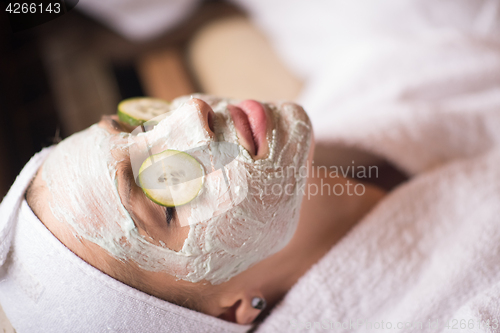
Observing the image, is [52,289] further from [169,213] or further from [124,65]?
[124,65]

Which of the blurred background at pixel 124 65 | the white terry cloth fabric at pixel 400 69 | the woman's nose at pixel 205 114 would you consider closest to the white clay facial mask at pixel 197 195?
the woman's nose at pixel 205 114

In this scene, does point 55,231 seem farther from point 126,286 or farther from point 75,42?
point 75,42

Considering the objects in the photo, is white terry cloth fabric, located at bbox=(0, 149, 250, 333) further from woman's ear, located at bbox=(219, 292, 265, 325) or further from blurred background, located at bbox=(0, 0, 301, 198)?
blurred background, located at bbox=(0, 0, 301, 198)

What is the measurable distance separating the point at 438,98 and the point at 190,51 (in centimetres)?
93

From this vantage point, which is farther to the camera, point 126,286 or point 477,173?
point 477,173

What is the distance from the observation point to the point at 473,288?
25.2 inches

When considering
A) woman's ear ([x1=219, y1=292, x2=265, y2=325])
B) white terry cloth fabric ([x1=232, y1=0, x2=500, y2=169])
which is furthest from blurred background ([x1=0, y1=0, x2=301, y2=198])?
woman's ear ([x1=219, y1=292, x2=265, y2=325])

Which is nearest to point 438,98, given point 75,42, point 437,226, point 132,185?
point 437,226

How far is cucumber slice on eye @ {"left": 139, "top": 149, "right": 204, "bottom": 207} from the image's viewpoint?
1.65 ft

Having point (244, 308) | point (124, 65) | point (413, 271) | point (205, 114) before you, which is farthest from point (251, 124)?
point (124, 65)

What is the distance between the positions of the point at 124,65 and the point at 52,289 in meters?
1.06

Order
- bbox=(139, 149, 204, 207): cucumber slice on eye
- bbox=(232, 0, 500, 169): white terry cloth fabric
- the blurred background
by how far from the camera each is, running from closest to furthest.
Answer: bbox=(139, 149, 204, 207): cucumber slice on eye < bbox=(232, 0, 500, 169): white terry cloth fabric < the blurred background

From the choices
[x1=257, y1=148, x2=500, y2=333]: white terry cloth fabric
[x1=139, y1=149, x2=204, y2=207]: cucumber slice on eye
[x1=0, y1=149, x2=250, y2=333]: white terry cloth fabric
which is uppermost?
[x1=139, y1=149, x2=204, y2=207]: cucumber slice on eye

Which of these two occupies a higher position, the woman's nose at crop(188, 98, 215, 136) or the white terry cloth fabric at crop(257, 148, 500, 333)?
the woman's nose at crop(188, 98, 215, 136)
